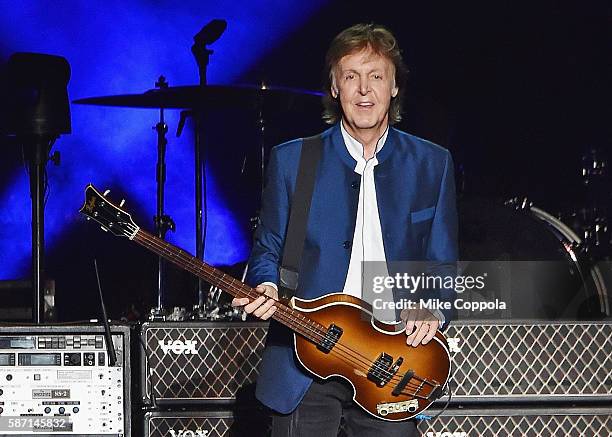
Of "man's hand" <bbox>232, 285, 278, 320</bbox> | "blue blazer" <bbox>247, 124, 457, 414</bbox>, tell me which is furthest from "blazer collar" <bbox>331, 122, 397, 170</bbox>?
"man's hand" <bbox>232, 285, 278, 320</bbox>

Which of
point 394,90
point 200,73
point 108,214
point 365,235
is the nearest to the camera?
point 365,235

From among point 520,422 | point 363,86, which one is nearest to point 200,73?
point 520,422

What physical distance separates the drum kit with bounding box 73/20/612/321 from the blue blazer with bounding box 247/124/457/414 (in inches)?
79.7

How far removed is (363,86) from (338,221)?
0.39m

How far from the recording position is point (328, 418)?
9.82 feet

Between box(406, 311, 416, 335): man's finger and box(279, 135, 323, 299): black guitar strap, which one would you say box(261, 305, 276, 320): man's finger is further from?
box(406, 311, 416, 335): man's finger

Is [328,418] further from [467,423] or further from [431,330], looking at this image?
[467,423]

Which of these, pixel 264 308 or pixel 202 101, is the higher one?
pixel 202 101

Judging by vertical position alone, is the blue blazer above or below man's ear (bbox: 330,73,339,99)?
below

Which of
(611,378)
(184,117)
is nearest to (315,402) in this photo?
(611,378)

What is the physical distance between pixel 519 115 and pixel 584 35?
0.63 m

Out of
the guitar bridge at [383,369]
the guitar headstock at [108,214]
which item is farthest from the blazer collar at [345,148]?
the guitar headstock at [108,214]

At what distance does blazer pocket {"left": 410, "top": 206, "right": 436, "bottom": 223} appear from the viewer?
3.09m

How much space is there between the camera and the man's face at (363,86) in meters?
3.05
